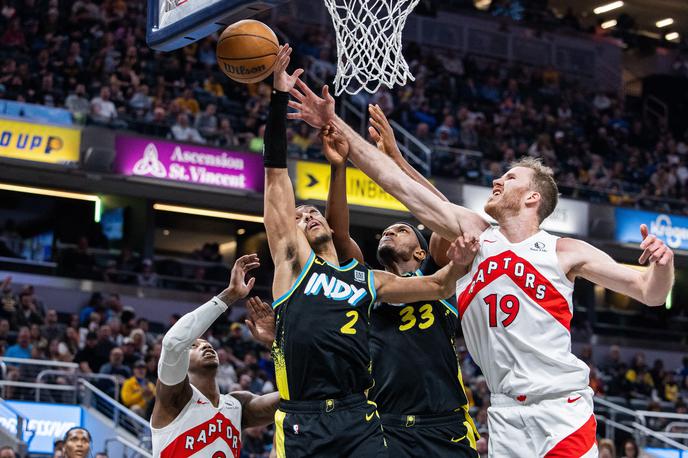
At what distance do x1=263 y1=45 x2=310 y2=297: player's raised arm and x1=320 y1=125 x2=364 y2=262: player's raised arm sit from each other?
1.33 feet

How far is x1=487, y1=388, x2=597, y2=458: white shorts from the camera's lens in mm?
4785

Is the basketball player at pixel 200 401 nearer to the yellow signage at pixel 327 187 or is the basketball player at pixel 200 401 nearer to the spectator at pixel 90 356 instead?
the spectator at pixel 90 356

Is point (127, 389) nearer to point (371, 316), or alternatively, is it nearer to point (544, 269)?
point (371, 316)

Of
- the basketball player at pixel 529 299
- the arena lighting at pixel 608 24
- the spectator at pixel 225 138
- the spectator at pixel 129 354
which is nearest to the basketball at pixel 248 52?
the basketball player at pixel 529 299

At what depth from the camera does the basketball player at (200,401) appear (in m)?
6.07

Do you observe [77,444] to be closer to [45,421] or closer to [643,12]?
[45,421]

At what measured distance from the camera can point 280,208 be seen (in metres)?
5.11

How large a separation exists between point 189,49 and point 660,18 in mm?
16202

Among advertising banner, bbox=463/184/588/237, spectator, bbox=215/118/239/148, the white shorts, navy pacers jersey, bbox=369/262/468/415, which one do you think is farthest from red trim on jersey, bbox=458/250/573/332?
advertising banner, bbox=463/184/588/237

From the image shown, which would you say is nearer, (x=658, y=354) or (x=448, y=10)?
(x=658, y=354)

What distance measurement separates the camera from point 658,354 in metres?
23.4

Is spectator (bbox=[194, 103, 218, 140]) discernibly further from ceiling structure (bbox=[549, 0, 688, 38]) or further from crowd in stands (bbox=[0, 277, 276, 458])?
ceiling structure (bbox=[549, 0, 688, 38])

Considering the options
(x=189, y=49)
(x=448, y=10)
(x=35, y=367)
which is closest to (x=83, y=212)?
(x=189, y=49)

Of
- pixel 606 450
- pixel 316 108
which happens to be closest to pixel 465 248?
pixel 316 108
